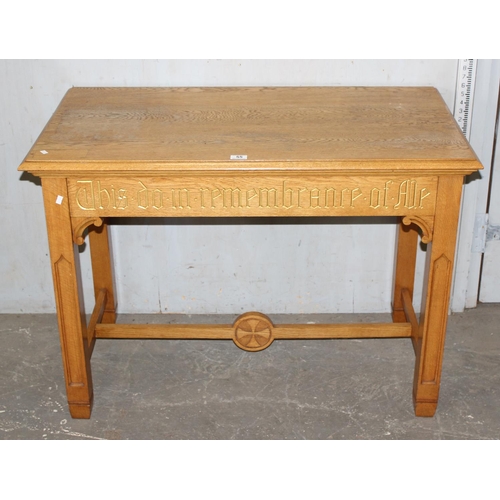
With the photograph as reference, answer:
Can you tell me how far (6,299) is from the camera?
4355 millimetres

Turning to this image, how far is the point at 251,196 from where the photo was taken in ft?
10.4

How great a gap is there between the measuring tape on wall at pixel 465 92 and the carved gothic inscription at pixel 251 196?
796mm

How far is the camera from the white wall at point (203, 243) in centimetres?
379

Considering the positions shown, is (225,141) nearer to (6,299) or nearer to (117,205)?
(117,205)

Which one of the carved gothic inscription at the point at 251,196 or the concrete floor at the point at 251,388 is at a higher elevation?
the carved gothic inscription at the point at 251,196

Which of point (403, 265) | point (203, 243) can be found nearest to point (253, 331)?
point (203, 243)

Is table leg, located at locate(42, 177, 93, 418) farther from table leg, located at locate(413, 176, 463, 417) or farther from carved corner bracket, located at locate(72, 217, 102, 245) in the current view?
table leg, located at locate(413, 176, 463, 417)

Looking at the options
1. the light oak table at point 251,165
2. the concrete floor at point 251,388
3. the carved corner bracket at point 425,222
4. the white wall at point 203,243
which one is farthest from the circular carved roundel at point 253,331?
the carved corner bracket at point 425,222

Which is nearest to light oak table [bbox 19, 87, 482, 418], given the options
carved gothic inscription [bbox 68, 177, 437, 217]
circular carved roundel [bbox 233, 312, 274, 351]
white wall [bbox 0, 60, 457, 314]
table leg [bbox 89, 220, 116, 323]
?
carved gothic inscription [bbox 68, 177, 437, 217]

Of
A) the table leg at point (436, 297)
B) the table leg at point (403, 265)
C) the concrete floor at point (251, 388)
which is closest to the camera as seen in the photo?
the table leg at point (436, 297)

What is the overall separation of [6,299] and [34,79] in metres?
1.19

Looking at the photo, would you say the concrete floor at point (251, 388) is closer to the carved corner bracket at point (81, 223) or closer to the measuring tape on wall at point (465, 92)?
the carved corner bracket at point (81, 223)

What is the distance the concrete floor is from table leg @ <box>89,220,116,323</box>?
16 centimetres

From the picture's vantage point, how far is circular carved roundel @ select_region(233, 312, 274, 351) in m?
3.79
